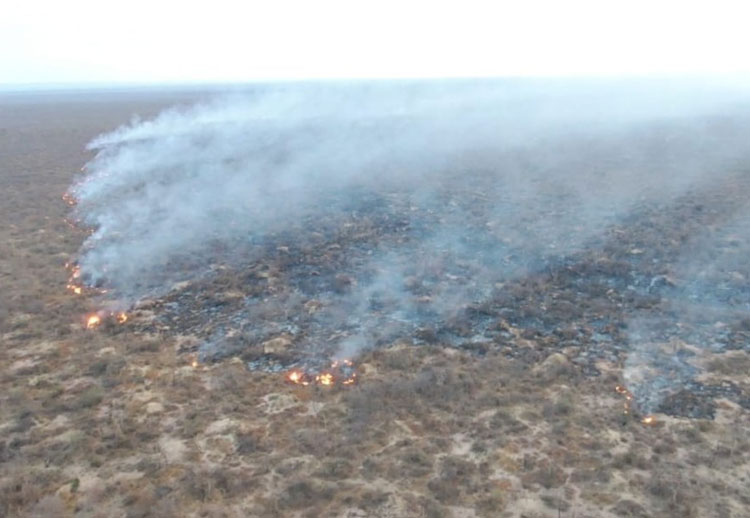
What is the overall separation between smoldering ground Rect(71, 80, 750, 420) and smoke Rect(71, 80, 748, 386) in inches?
4.9

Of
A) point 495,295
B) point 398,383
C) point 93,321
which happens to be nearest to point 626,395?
point 398,383

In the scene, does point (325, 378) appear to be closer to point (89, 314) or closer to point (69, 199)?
point (89, 314)

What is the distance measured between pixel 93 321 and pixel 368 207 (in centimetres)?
1654

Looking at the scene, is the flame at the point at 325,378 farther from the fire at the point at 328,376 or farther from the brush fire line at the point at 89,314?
the brush fire line at the point at 89,314

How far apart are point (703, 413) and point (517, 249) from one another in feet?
38.9

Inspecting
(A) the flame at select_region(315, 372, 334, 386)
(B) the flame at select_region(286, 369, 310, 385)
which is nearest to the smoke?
(A) the flame at select_region(315, 372, 334, 386)

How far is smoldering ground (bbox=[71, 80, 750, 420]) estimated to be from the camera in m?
17.8

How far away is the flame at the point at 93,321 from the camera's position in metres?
18.2

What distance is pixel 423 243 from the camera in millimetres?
25375

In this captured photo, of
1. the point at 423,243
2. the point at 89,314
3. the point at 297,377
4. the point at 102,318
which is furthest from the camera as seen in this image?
the point at 423,243

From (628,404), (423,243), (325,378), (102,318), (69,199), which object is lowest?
(628,404)

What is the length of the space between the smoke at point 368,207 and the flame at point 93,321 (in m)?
1.44

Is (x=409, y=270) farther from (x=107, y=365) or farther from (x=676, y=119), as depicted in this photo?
(x=676, y=119)

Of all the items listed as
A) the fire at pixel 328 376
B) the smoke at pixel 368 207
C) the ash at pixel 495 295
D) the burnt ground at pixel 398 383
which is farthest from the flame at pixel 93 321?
the fire at pixel 328 376
